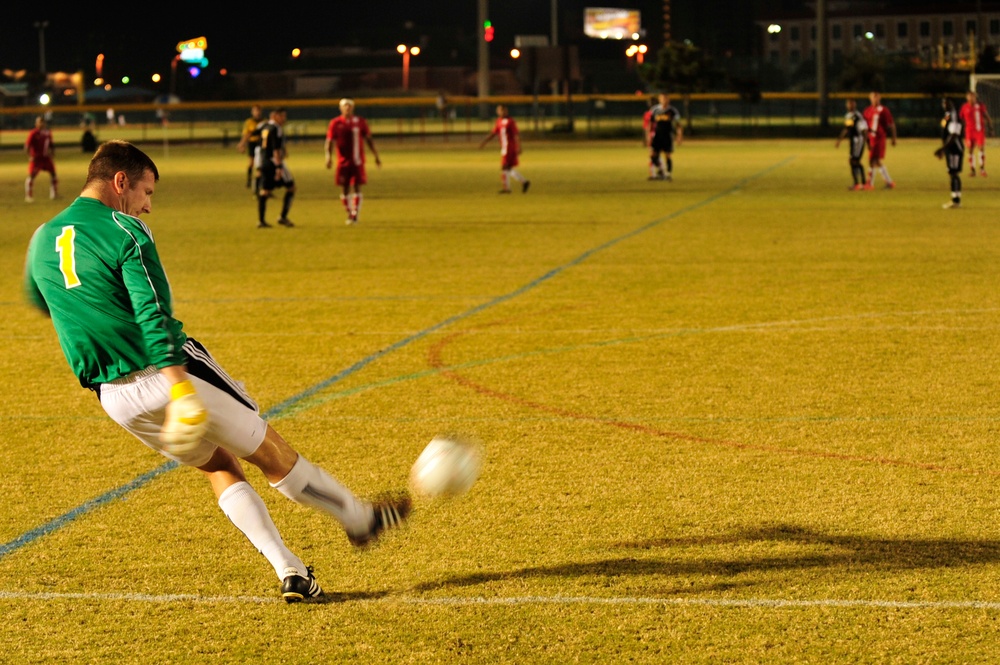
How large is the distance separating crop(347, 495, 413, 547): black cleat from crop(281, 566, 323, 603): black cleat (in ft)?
0.88

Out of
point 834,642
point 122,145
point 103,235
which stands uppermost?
point 122,145

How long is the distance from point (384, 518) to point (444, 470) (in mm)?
377

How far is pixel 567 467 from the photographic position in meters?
7.43

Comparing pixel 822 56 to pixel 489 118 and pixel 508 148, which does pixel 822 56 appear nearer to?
pixel 489 118

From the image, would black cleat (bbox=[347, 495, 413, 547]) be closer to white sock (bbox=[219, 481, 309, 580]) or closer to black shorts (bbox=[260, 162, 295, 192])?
white sock (bbox=[219, 481, 309, 580])

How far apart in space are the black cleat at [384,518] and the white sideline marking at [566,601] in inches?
9.8

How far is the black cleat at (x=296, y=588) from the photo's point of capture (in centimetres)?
526

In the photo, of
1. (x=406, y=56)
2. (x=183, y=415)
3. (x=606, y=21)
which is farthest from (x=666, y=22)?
(x=183, y=415)

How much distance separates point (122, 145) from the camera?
4.93m

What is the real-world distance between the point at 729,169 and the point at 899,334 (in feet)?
92.6

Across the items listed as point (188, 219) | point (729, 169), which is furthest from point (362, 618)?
point (729, 169)

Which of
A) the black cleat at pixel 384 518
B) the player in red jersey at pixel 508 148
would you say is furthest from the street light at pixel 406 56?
the black cleat at pixel 384 518

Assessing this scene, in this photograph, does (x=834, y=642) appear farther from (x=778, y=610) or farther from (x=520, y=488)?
(x=520, y=488)

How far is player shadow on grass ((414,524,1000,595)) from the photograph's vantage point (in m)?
5.63
